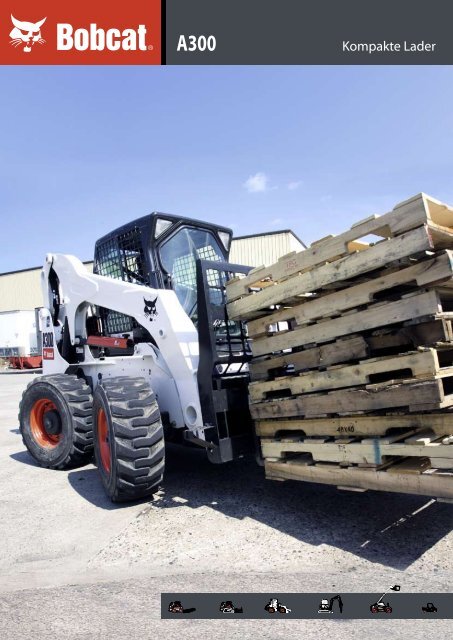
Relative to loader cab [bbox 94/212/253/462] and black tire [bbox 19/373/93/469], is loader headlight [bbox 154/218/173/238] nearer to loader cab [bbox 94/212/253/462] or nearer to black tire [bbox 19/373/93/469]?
loader cab [bbox 94/212/253/462]

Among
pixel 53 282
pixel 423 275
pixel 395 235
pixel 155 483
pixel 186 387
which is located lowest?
pixel 155 483

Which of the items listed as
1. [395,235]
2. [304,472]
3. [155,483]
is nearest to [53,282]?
[155,483]

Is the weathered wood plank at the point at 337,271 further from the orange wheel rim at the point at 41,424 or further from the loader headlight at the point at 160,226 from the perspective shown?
the orange wheel rim at the point at 41,424

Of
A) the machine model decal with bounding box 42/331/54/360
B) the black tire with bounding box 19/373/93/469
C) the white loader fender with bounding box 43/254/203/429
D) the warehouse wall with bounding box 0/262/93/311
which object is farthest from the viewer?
the warehouse wall with bounding box 0/262/93/311

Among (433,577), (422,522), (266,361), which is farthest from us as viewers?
(266,361)

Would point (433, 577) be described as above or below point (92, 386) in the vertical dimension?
below

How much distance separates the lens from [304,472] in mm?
3896

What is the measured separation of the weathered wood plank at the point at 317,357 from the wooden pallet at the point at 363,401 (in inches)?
9.4

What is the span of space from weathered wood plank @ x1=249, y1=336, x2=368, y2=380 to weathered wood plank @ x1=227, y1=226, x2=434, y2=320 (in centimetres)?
45

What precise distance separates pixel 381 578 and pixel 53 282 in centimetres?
570

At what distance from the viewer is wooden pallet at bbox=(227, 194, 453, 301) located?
10.2 ft

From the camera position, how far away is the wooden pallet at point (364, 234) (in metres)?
3.11

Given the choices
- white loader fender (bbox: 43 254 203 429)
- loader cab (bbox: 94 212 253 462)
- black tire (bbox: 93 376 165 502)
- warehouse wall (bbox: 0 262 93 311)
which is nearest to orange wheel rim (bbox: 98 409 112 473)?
black tire (bbox: 93 376 165 502)

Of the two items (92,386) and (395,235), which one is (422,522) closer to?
(395,235)
